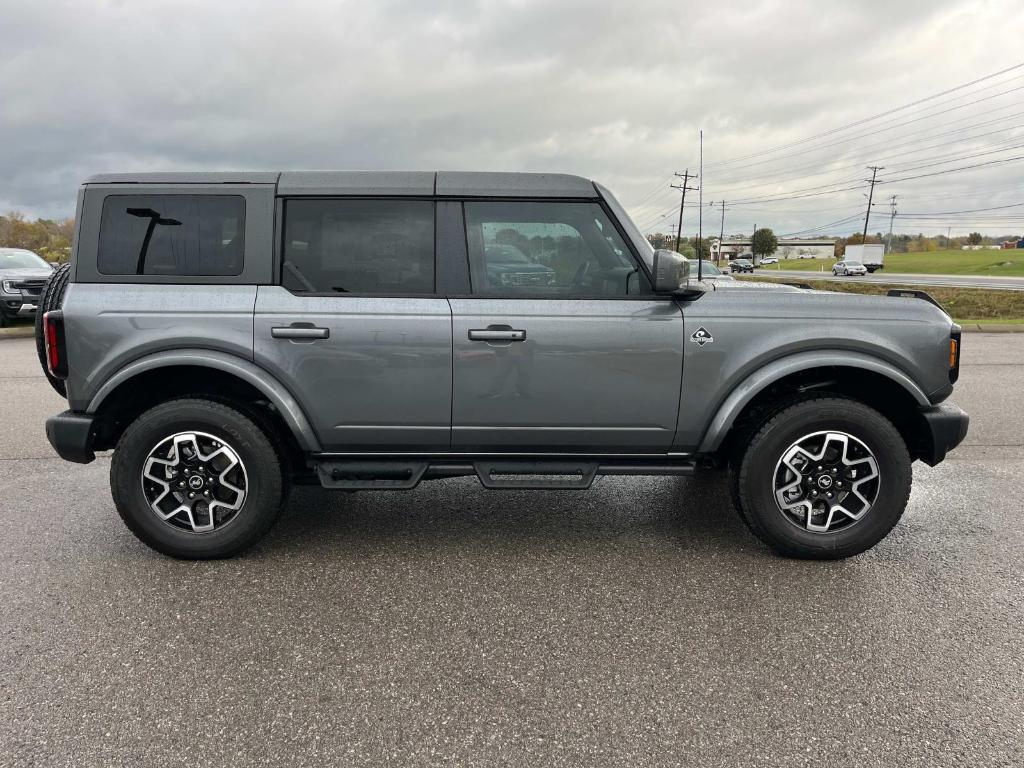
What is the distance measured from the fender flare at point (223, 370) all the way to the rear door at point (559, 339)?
804mm

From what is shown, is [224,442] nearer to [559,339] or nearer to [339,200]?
[339,200]

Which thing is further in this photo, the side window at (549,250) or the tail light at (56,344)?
the side window at (549,250)

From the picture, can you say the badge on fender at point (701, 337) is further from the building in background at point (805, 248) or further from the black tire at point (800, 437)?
the building in background at point (805, 248)

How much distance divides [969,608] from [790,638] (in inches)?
35.7

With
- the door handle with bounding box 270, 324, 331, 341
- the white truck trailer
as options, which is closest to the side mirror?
the door handle with bounding box 270, 324, 331, 341

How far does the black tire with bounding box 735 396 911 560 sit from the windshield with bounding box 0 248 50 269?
52.6 ft

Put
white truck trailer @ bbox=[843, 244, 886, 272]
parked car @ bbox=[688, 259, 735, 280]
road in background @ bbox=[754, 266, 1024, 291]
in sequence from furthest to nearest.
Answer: white truck trailer @ bbox=[843, 244, 886, 272] → road in background @ bbox=[754, 266, 1024, 291] → parked car @ bbox=[688, 259, 735, 280]

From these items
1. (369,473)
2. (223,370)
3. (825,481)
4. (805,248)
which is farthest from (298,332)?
(805,248)

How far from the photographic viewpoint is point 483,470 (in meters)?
3.59

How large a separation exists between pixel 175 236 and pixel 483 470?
6.37ft

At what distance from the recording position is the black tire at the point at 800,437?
135 inches

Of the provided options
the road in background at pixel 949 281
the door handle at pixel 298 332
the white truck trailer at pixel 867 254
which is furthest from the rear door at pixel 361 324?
the white truck trailer at pixel 867 254

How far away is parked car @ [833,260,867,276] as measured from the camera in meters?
60.6

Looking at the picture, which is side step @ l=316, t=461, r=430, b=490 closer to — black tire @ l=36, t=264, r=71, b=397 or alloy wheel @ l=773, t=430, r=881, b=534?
black tire @ l=36, t=264, r=71, b=397
